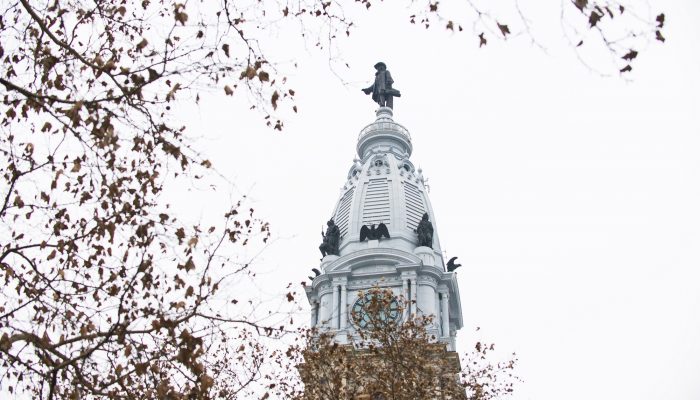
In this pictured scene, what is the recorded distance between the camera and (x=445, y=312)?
56.5 m

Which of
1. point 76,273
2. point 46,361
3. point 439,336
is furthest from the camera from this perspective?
point 439,336

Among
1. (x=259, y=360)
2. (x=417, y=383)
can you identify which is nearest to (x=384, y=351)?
(x=417, y=383)

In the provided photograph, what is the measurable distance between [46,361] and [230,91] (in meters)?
4.59

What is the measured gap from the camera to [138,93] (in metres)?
11.5

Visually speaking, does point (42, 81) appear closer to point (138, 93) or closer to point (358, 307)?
point (138, 93)

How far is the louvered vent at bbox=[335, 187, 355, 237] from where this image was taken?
6206 centimetres

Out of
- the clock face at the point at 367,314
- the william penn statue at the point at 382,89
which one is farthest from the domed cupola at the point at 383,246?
the william penn statue at the point at 382,89

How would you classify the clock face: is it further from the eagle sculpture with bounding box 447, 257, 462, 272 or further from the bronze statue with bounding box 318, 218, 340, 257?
the eagle sculpture with bounding box 447, 257, 462, 272

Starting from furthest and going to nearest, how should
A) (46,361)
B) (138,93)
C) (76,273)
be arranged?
(76,273)
(138,93)
(46,361)

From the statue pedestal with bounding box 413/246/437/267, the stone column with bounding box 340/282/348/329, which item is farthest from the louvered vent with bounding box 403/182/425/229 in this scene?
the stone column with bounding box 340/282/348/329

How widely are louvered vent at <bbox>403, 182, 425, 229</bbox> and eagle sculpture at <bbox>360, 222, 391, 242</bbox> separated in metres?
3.35

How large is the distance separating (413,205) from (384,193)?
2548mm

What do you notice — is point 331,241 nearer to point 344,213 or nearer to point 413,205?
point 344,213

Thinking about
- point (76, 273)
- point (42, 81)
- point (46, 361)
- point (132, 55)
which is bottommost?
point (46, 361)
